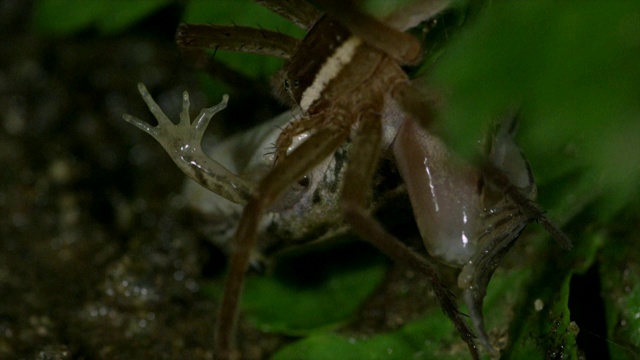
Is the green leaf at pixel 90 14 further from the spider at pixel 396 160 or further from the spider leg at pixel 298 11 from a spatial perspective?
the spider at pixel 396 160

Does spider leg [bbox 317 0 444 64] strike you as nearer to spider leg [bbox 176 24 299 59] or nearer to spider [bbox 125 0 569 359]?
spider [bbox 125 0 569 359]

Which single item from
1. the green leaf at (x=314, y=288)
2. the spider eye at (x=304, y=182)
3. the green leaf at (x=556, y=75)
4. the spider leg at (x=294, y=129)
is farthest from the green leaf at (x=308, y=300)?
the green leaf at (x=556, y=75)

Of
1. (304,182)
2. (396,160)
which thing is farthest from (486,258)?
(304,182)

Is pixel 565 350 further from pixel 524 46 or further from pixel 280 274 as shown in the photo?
pixel 280 274

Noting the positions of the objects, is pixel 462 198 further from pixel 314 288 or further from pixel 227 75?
pixel 227 75

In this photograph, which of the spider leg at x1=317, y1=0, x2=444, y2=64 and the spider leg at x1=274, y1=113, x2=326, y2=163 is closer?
the spider leg at x1=317, y1=0, x2=444, y2=64

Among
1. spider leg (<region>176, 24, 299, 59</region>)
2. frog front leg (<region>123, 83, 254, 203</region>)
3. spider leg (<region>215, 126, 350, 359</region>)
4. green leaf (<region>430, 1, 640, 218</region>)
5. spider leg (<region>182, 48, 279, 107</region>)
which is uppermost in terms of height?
spider leg (<region>182, 48, 279, 107</region>)

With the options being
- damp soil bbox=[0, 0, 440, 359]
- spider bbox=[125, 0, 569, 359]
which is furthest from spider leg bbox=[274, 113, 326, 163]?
damp soil bbox=[0, 0, 440, 359]

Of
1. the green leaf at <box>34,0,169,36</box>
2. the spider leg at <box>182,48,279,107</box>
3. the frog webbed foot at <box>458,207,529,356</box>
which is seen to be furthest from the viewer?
the green leaf at <box>34,0,169,36</box>
